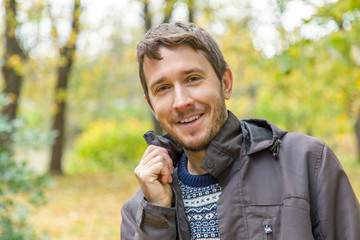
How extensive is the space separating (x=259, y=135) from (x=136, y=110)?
81.4 feet

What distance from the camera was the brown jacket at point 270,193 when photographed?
5.00 feet

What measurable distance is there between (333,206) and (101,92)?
72.9ft

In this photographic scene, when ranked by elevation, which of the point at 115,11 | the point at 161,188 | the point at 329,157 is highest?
the point at 115,11

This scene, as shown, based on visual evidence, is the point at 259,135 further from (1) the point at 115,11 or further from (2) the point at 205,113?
(1) the point at 115,11

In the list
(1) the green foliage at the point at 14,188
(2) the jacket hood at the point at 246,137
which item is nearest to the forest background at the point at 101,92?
(1) the green foliage at the point at 14,188

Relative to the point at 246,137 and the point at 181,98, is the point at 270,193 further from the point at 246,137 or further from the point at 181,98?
the point at 181,98

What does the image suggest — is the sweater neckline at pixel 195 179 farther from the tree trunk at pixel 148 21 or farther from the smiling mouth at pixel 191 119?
the tree trunk at pixel 148 21

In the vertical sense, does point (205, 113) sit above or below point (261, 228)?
above

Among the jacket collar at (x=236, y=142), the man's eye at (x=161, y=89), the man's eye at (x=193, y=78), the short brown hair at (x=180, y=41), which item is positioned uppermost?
the short brown hair at (x=180, y=41)

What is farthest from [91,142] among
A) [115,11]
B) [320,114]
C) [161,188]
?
Result: [161,188]

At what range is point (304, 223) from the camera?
59.2 inches

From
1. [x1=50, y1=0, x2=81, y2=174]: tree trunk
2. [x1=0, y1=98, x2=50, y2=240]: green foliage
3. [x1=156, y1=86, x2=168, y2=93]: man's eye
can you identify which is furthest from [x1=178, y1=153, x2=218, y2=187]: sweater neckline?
[x1=50, y1=0, x2=81, y2=174]: tree trunk

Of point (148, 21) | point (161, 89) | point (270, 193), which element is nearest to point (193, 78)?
point (161, 89)

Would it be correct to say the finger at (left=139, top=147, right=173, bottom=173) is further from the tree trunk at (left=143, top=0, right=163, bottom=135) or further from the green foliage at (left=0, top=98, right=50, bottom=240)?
the tree trunk at (left=143, top=0, right=163, bottom=135)
